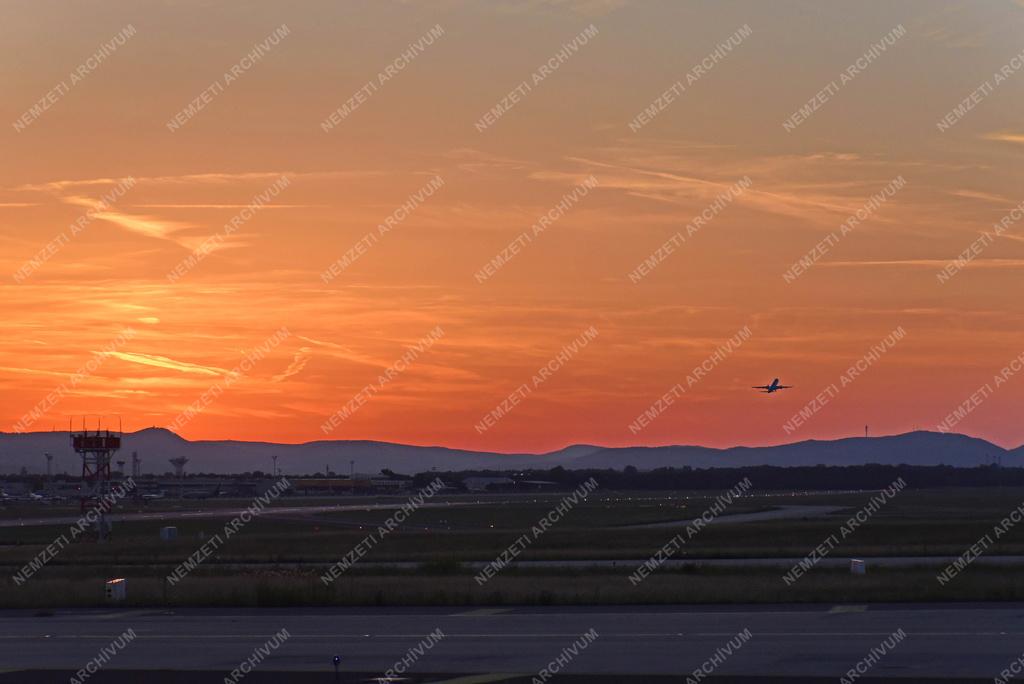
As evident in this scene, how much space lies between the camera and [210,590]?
1596 inches

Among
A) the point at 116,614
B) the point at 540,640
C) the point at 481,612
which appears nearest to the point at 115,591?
the point at 116,614

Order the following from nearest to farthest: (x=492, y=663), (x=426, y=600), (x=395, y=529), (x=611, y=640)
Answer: (x=492, y=663) → (x=611, y=640) → (x=426, y=600) → (x=395, y=529)

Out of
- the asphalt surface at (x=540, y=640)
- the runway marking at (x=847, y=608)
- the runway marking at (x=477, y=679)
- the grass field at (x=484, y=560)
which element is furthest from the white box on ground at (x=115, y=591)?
the runway marking at (x=847, y=608)

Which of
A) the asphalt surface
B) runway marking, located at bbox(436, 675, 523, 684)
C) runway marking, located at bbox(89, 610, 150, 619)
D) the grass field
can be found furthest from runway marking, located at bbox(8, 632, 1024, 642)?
the grass field

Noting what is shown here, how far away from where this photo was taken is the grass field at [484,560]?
37.9 meters

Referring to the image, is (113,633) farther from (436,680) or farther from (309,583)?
(436,680)

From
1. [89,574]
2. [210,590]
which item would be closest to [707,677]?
[210,590]

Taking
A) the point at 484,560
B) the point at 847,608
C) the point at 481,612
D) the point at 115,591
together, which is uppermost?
the point at 484,560

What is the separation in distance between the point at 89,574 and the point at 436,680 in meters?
34.6

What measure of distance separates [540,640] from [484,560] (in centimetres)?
2943

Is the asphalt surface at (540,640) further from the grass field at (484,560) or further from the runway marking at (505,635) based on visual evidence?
the grass field at (484,560)

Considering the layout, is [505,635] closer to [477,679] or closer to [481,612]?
[481,612]

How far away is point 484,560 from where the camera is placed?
57688 mm

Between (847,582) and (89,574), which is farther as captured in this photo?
(89,574)
